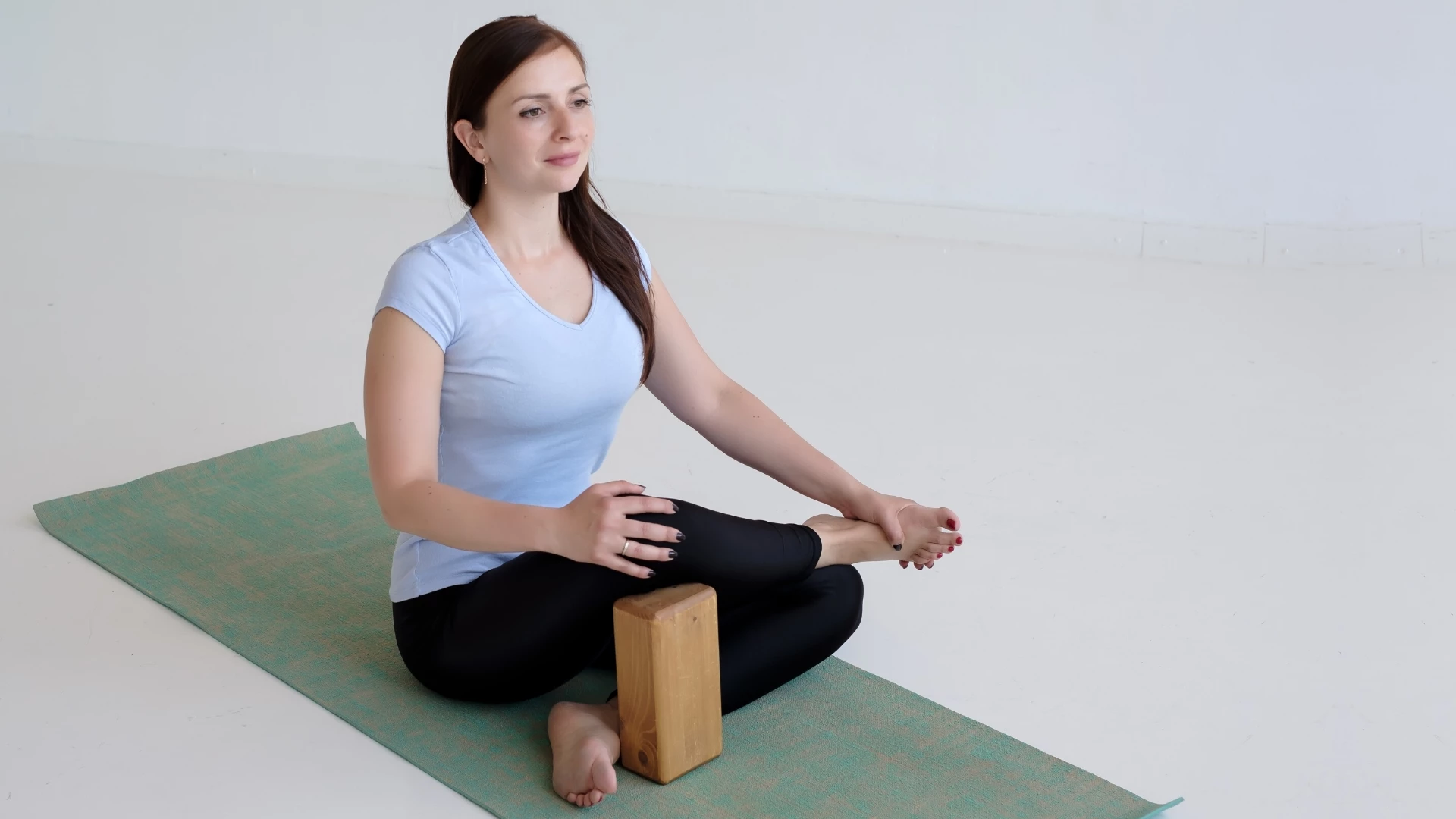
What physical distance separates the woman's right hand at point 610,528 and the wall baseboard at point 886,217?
10.7 feet

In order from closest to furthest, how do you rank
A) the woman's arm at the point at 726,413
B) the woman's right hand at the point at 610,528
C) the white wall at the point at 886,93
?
the woman's right hand at the point at 610,528 → the woman's arm at the point at 726,413 → the white wall at the point at 886,93

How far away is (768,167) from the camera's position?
16.8ft

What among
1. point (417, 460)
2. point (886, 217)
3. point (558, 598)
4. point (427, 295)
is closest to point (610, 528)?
point (558, 598)

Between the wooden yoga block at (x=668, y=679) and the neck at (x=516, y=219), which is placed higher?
the neck at (x=516, y=219)

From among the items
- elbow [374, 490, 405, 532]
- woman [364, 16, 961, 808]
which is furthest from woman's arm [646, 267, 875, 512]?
elbow [374, 490, 405, 532]

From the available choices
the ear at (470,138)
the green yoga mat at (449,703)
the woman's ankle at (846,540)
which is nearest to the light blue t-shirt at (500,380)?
the ear at (470,138)

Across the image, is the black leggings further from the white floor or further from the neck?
the neck

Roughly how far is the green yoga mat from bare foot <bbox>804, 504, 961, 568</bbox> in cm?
21

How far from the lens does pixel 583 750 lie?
1.80 m

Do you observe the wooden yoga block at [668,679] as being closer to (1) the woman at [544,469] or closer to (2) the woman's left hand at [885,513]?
(1) the woman at [544,469]

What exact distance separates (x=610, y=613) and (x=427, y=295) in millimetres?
487

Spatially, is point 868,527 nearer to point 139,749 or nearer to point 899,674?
point 899,674

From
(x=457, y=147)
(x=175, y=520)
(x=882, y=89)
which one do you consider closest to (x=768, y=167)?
(x=882, y=89)

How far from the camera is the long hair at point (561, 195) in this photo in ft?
6.12
